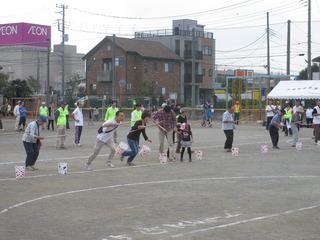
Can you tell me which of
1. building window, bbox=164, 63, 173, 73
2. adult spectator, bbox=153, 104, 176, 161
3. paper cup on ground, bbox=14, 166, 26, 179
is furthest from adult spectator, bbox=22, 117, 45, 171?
building window, bbox=164, 63, 173, 73

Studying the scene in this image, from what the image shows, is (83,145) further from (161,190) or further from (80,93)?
(80,93)

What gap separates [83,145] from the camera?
958 inches

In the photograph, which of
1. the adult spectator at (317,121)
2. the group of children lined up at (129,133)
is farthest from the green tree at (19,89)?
the adult spectator at (317,121)

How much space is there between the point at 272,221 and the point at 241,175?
5.69 m

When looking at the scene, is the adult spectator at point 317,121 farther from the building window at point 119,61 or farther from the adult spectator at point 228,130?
the building window at point 119,61

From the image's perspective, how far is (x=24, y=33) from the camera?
268 ft

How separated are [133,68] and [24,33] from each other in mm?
16244

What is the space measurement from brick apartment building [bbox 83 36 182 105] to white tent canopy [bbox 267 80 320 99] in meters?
33.1

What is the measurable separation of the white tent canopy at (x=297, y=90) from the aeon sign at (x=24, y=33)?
45.8 m

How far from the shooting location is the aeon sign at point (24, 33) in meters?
81.2

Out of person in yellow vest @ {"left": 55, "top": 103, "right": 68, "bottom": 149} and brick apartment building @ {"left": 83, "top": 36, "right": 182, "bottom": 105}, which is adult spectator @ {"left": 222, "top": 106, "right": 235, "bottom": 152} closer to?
person in yellow vest @ {"left": 55, "top": 103, "right": 68, "bottom": 149}

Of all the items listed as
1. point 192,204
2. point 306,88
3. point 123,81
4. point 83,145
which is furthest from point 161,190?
point 123,81

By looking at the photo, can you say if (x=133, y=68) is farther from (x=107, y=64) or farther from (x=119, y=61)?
(x=107, y=64)

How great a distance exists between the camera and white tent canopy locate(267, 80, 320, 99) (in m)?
40.1
